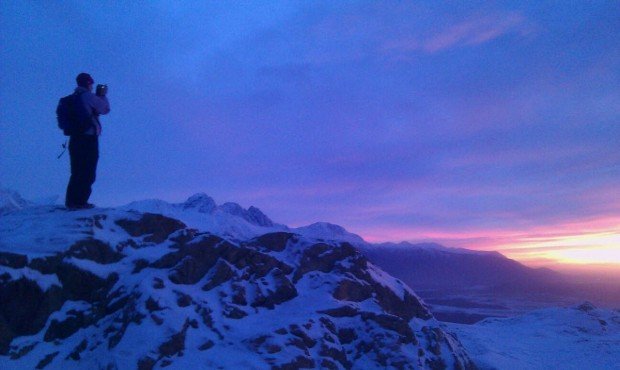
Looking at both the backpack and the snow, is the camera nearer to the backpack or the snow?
the backpack

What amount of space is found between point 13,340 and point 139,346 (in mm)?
3274

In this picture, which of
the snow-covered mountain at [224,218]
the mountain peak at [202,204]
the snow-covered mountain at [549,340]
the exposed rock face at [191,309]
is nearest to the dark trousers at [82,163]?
the exposed rock face at [191,309]

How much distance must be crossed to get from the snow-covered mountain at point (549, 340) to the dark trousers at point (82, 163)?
18.0 metres

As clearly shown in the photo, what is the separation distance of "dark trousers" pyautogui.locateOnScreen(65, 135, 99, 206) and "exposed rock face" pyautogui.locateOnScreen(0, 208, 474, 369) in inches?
48.6

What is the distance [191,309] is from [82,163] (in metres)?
6.23

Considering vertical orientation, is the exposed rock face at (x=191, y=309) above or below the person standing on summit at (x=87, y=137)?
below

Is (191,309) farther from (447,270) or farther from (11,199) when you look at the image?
(447,270)

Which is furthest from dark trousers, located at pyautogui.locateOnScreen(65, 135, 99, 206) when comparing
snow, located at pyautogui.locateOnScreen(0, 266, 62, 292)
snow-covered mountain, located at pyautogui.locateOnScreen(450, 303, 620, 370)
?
snow-covered mountain, located at pyautogui.locateOnScreen(450, 303, 620, 370)

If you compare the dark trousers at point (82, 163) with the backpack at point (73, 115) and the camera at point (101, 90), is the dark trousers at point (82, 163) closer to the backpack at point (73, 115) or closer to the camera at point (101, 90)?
the backpack at point (73, 115)

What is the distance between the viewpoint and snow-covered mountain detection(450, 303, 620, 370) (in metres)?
23.0

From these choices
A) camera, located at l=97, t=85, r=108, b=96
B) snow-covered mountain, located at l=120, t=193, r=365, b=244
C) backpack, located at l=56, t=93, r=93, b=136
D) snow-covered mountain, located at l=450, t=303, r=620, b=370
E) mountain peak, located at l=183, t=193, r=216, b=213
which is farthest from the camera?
mountain peak, located at l=183, t=193, r=216, b=213

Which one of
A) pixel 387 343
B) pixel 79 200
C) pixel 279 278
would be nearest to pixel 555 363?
pixel 387 343

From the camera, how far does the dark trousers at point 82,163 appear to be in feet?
46.8

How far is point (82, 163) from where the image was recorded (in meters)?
14.3
